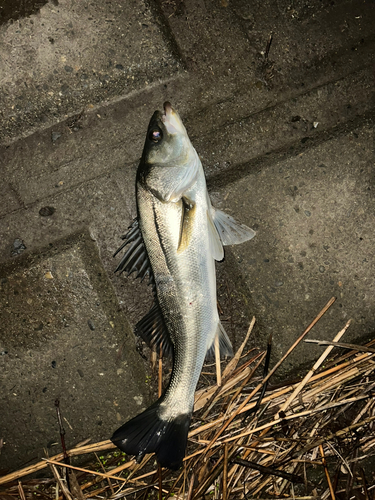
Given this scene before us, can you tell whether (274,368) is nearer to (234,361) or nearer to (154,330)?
(234,361)

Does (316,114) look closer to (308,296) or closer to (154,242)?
(308,296)

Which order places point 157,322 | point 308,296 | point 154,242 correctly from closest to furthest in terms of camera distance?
point 154,242 < point 157,322 < point 308,296

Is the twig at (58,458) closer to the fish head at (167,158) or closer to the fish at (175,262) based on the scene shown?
the fish at (175,262)

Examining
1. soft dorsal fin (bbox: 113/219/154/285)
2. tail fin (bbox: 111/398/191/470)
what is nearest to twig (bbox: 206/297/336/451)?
tail fin (bbox: 111/398/191/470)

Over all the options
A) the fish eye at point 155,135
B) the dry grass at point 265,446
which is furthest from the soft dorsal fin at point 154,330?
the fish eye at point 155,135

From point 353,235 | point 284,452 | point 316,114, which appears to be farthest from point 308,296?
point 316,114
